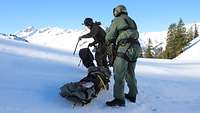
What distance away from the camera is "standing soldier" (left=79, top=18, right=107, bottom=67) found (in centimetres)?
1087

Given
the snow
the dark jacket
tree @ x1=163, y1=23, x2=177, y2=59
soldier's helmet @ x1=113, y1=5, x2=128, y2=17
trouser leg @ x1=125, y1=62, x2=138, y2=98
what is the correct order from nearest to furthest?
the snow < soldier's helmet @ x1=113, y1=5, x2=128, y2=17 < trouser leg @ x1=125, y1=62, x2=138, y2=98 < the dark jacket < tree @ x1=163, y1=23, x2=177, y2=59

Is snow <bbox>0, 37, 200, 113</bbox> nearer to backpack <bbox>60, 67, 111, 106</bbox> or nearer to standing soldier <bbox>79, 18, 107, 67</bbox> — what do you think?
backpack <bbox>60, 67, 111, 106</bbox>

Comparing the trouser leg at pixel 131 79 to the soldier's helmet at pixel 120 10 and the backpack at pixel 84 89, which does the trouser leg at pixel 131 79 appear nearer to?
the backpack at pixel 84 89

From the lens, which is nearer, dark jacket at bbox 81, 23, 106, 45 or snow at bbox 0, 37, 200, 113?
snow at bbox 0, 37, 200, 113

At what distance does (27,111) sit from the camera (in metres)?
8.35

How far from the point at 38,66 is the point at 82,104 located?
9.96ft

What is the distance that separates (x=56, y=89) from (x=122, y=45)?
6.01 feet

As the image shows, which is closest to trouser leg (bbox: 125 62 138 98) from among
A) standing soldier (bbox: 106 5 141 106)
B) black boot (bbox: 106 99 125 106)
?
standing soldier (bbox: 106 5 141 106)

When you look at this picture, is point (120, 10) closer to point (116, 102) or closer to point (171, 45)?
point (116, 102)

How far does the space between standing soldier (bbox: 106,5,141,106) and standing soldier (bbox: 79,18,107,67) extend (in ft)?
4.82

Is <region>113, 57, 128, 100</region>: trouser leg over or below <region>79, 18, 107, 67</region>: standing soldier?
below

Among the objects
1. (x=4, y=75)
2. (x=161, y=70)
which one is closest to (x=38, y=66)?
(x=4, y=75)

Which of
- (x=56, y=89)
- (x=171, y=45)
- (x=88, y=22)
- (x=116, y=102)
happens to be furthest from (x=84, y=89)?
(x=171, y=45)

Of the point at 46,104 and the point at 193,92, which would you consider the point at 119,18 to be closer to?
the point at 46,104
